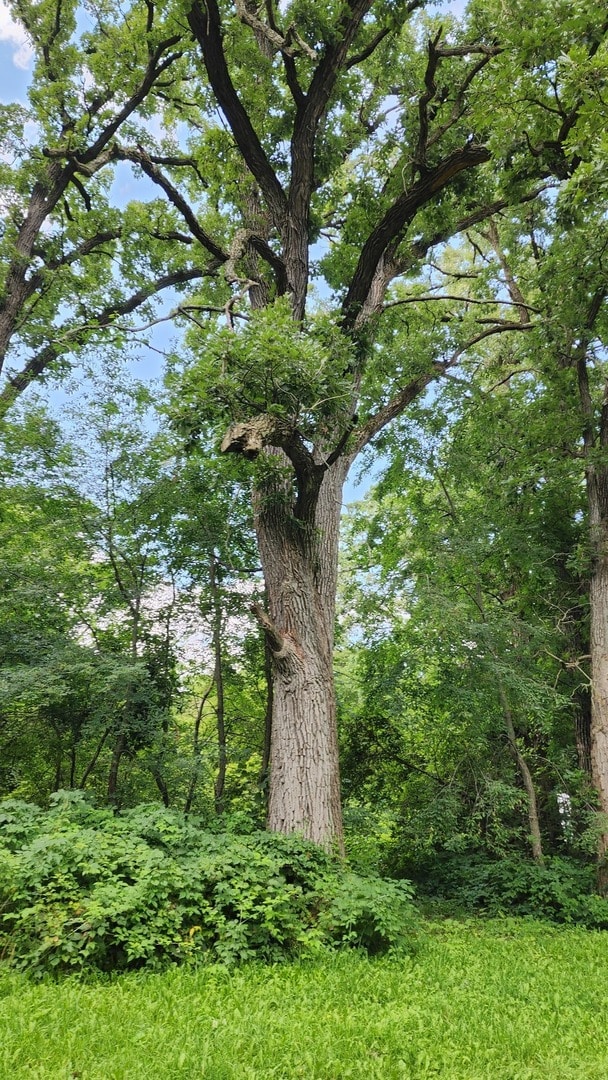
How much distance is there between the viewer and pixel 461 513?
1099cm

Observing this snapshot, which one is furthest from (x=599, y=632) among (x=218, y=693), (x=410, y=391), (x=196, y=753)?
(x=196, y=753)

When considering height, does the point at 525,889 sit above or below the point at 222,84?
below

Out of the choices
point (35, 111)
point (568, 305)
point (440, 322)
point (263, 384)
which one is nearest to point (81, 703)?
point (263, 384)

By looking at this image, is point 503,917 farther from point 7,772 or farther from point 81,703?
point 7,772

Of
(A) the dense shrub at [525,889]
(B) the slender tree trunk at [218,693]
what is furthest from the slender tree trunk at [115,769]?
(A) the dense shrub at [525,889]

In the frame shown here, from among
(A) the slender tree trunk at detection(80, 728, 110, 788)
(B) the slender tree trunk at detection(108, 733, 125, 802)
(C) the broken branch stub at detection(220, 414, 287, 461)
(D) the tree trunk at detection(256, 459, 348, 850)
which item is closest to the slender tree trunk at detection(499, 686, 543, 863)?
(D) the tree trunk at detection(256, 459, 348, 850)

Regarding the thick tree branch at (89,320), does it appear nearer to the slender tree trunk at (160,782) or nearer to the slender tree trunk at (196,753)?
the slender tree trunk at (196,753)

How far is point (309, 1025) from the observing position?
10.5ft

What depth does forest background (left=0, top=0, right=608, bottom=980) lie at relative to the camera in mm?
5188

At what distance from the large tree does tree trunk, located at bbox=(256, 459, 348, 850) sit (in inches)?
0.8

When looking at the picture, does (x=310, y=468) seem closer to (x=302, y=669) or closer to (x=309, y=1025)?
(x=302, y=669)

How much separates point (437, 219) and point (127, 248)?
20.1 feet

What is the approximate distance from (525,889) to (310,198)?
9.61 metres

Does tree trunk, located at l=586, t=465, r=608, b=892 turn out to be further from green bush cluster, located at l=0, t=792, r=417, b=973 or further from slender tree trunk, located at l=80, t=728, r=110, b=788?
slender tree trunk, located at l=80, t=728, r=110, b=788
